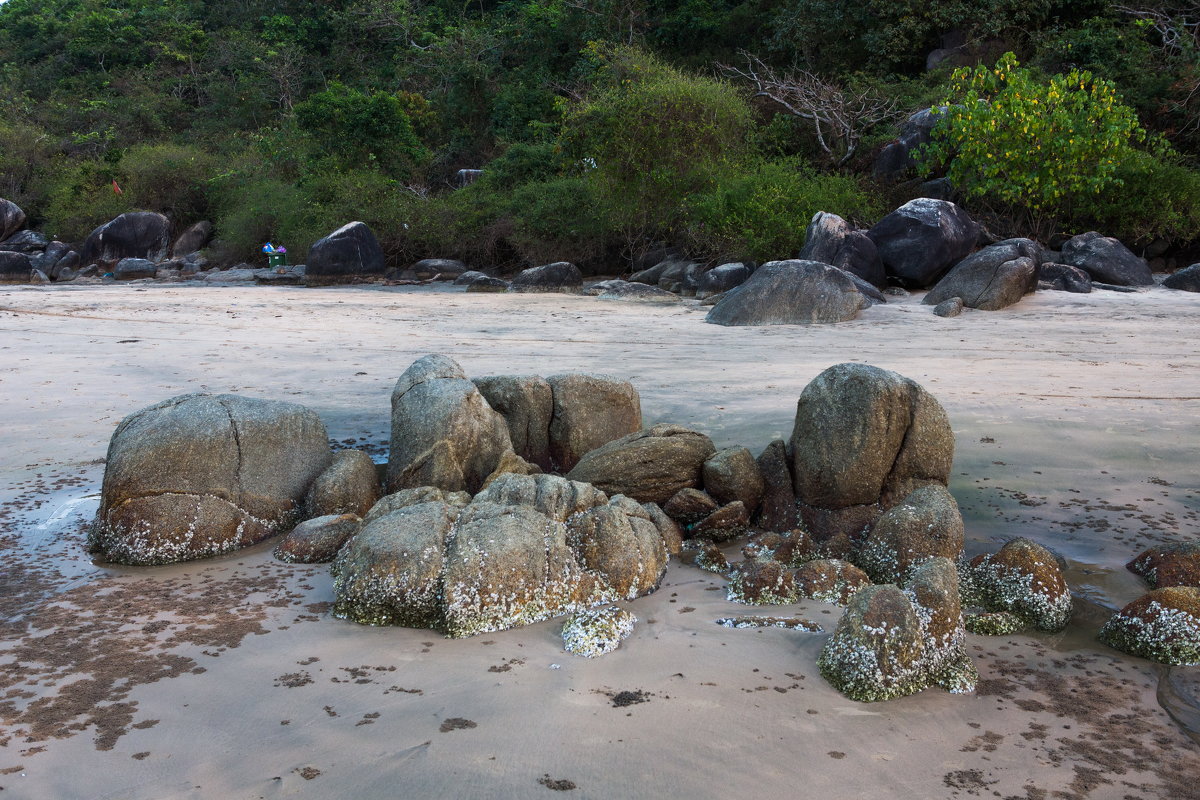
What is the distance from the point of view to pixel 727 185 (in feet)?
51.7

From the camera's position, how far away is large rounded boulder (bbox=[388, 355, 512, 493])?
5250 millimetres

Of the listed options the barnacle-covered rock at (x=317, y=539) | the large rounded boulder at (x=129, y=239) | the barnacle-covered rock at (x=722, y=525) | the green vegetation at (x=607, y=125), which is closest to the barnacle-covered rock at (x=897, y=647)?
the barnacle-covered rock at (x=722, y=525)

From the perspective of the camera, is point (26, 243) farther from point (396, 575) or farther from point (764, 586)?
point (764, 586)

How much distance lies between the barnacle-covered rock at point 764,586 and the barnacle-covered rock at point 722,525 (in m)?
0.65

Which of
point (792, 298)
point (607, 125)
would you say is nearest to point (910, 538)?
point (792, 298)

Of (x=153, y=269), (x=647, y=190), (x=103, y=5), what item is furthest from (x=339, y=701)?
(x=103, y=5)

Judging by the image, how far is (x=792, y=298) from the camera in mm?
10859

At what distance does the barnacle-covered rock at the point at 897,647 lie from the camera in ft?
10.7

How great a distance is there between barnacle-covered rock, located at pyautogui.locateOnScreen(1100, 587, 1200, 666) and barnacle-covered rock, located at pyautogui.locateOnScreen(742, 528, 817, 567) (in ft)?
4.12

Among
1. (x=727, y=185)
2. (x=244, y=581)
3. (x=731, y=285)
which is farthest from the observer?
(x=727, y=185)

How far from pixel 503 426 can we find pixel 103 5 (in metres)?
49.0

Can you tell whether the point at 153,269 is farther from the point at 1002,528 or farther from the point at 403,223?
the point at 1002,528

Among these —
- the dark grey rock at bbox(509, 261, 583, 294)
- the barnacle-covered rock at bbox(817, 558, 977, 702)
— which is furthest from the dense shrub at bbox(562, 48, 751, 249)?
the barnacle-covered rock at bbox(817, 558, 977, 702)

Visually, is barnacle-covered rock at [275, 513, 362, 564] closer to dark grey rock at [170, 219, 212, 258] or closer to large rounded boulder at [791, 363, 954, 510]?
large rounded boulder at [791, 363, 954, 510]
